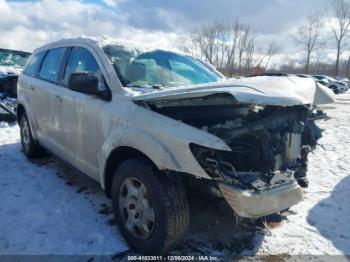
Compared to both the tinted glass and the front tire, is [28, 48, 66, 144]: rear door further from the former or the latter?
the front tire

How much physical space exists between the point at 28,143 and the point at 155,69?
2.88m

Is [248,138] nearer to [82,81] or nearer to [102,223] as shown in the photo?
[82,81]

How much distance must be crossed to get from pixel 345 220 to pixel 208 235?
1542 mm

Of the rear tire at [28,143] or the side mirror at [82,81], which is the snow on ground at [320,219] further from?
the rear tire at [28,143]

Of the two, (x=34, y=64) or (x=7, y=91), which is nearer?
(x=34, y=64)

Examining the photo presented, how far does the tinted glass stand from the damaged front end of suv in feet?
2.91

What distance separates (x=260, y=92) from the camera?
98.2 inches

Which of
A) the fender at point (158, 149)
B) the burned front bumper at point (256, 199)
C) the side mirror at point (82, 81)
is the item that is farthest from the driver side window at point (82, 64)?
the burned front bumper at point (256, 199)

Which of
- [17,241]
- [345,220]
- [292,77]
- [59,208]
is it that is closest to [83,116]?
[59,208]

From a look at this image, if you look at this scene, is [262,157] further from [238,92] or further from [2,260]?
[2,260]

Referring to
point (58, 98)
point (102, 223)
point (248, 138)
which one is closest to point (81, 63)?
point (58, 98)

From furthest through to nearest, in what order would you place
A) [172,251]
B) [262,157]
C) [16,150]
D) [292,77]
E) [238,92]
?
1. [16,150]
2. [292,77]
3. [172,251]
4. [262,157]
5. [238,92]

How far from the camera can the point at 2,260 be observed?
2.90m

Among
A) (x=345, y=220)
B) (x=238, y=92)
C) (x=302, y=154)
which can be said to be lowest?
(x=345, y=220)
